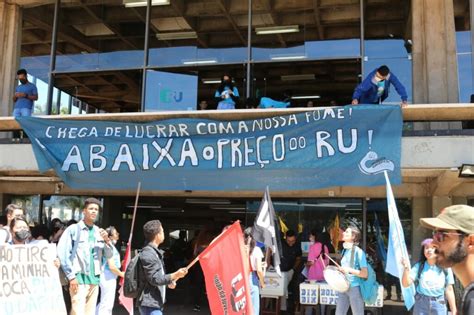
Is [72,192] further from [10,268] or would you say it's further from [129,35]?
[10,268]

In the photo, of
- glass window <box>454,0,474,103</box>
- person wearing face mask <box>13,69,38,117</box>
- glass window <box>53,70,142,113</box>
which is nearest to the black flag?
glass window <box>454,0,474,103</box>

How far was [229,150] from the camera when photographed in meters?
9.42

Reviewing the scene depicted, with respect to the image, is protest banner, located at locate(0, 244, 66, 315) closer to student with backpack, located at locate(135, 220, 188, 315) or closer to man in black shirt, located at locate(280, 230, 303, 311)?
student with backpack, located at locate(135, 220, 188, 315)

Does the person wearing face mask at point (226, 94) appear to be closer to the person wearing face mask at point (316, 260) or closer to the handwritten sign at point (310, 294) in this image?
the person wearing face mask at point (316, 260)

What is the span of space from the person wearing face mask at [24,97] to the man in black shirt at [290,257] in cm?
615

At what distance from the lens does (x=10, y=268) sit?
6.62 meters

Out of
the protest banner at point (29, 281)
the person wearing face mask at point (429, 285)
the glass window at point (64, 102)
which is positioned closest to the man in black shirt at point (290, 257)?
the person wearing face mask at point (429, 285)

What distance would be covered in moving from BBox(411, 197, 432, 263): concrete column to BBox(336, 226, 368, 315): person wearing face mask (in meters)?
3.47

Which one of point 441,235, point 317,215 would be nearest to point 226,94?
point 317,215

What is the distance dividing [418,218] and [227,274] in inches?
238

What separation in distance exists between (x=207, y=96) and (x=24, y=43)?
198 inches

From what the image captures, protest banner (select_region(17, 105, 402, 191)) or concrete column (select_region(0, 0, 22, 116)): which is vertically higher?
concrete column (select_region(0, 0, 22, 116))

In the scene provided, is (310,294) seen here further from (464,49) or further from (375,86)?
(464,49)

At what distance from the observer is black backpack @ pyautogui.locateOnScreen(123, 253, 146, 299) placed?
5.42m
